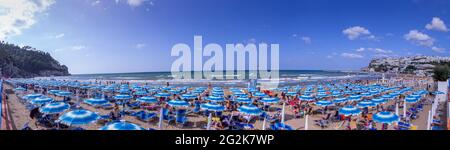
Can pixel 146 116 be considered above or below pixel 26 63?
below

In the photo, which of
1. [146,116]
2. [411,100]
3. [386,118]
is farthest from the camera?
[411,100]

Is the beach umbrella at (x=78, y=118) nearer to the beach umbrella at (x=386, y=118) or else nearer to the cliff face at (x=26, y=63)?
the beach umbrella at (x=386, y=118)

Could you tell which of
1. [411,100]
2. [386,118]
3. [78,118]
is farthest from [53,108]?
[411,100]

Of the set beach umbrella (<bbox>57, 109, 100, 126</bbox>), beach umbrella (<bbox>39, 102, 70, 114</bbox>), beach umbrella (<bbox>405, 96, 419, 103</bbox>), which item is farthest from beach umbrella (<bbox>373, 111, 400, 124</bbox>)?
beach umbrella (<bbox>39, 102, 70, 114</bbox>)

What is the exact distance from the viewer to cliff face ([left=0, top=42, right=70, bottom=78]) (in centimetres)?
6538

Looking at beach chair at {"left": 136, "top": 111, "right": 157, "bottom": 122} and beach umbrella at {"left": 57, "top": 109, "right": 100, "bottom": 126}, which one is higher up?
beach umbrella at {"left": 57, "top": 109, "right": 100, "bottom": 126}

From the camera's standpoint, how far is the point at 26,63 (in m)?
80.8

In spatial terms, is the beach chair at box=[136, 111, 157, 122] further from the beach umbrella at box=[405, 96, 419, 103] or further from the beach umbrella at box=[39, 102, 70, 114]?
the beach umbrella at box=[405, 96, 419, 103]

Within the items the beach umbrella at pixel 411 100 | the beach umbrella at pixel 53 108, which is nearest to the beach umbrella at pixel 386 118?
the beach umbrella at pixel 411 100

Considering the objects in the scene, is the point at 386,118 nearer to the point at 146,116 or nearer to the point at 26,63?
the point at 146,116
